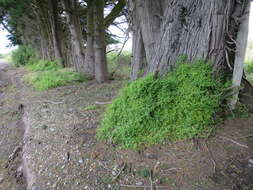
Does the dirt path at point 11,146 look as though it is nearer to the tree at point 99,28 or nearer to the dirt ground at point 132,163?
the dirt ground at point 132,163

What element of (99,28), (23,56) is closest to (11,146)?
(99,28)

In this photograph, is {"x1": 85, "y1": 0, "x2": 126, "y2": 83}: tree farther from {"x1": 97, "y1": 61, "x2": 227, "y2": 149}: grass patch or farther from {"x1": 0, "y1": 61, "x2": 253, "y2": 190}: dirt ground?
{"x1": 97, "y1": 61, "x2": 227, "y2": 149}: grass patch

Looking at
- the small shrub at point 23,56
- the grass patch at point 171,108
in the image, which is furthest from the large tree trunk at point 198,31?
the small shrub at point 23,56

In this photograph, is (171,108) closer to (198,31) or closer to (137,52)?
(198,31)

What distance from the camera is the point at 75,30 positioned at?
532cm

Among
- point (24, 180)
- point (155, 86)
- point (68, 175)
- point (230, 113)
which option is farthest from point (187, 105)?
point (24, 180)

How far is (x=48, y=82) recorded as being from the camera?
181 inches

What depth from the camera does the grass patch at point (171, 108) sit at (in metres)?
1.49

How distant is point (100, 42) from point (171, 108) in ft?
11.7

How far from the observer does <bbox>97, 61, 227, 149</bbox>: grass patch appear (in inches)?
58.5

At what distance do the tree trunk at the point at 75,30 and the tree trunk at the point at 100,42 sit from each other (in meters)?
1.20

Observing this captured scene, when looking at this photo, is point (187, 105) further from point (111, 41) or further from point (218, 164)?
point (111, 41)

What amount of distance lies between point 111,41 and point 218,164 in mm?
8885

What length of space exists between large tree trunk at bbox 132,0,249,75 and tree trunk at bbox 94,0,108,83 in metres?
3.07
